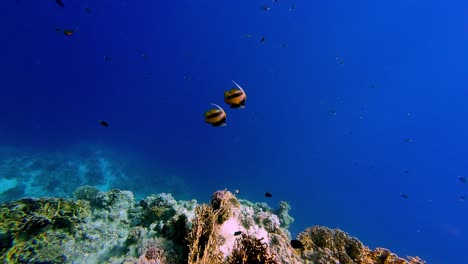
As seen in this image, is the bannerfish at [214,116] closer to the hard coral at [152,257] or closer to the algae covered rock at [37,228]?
the hard coral at [152,257]

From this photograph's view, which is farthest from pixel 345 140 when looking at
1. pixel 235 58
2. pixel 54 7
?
pixel 54 7

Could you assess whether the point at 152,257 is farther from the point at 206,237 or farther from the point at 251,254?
the point at 251,254

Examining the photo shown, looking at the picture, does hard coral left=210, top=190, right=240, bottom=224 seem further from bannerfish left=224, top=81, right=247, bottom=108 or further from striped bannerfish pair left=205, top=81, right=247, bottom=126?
bannerfish left=224, top=81, right=247, bottom=108

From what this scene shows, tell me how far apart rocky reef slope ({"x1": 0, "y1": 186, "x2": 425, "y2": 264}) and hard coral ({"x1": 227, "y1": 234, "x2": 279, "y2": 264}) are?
0.05 feet

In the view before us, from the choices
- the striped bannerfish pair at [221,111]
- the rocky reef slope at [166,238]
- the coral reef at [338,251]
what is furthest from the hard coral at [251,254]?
the coral reef at [338,251]

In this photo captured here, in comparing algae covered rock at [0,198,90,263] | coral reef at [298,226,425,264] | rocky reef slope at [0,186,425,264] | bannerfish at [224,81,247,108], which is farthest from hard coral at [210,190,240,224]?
algae covered rock at [0,198,90,263]

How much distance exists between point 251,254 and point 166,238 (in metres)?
2.49

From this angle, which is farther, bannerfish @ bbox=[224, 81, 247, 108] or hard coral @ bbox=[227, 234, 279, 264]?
bannerfish @ bbox=[224, 81, 247, 108]

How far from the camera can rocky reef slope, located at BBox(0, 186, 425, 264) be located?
459 centimetres

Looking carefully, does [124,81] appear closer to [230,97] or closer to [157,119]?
[157,119]

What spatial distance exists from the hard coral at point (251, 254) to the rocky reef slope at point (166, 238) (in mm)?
A: 15

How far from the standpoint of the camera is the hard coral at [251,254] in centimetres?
382

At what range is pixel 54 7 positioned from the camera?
314ft

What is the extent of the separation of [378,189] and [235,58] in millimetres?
88946
